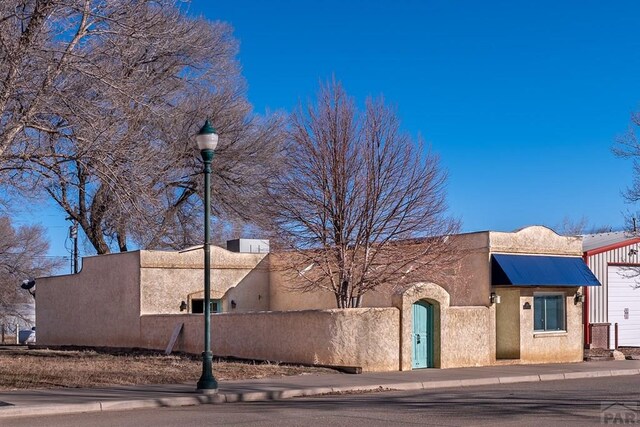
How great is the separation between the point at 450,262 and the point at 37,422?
1563 cm

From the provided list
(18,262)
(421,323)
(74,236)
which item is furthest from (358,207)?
(18,262)

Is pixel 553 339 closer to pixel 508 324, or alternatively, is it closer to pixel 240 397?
pixel 508 324

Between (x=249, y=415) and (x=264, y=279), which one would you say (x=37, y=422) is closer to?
(x=249, y=415)

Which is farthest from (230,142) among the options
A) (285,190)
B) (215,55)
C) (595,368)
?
(595,368)

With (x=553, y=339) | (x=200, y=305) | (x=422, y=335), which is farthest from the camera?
(x=200, y=305)

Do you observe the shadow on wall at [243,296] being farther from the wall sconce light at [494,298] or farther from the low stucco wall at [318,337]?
the wall sconce light at [494,298]

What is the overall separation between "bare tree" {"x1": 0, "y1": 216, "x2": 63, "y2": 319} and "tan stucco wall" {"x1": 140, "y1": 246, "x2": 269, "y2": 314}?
88.2 ft

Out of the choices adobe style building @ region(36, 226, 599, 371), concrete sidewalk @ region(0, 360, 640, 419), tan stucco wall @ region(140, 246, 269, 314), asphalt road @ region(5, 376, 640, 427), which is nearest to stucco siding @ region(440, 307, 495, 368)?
adobe style building @ region(36, 226, 599, 371)

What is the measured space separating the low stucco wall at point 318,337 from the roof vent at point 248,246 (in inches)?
379

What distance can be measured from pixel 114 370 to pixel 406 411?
28.7 ft

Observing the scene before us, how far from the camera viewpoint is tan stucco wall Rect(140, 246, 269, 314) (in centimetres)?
3155

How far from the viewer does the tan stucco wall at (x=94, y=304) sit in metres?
A: 31.8

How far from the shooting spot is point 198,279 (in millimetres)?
32906

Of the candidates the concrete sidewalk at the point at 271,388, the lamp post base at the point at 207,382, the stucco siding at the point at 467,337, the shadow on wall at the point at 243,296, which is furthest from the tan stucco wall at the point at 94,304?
the lamp post base at the point at 207,382
